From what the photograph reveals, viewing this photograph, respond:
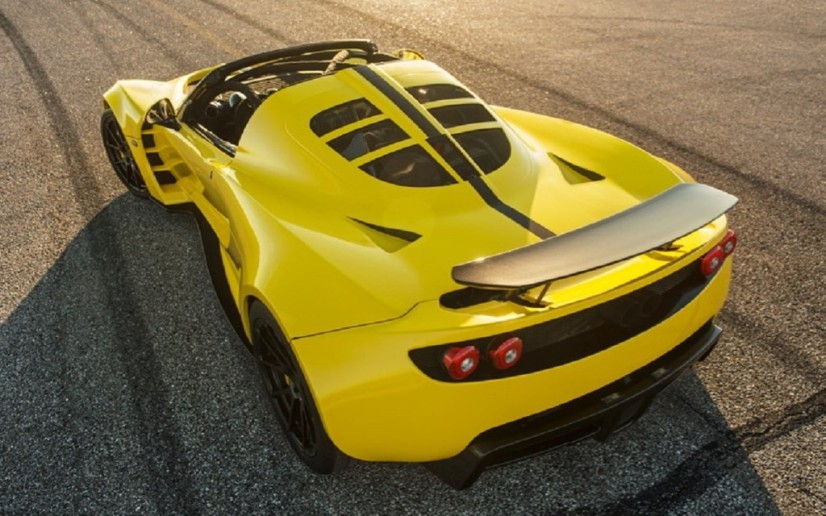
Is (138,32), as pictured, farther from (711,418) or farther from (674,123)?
(711,418)

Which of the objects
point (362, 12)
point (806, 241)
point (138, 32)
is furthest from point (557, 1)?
point (806, 241)

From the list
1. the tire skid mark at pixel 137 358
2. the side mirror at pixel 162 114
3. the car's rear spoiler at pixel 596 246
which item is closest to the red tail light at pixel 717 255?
the car's rear spoiler at pixel 596 246

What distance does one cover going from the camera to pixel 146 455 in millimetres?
3381

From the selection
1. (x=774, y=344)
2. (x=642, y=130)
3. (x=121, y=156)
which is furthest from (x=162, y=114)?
(x=642, y=130)

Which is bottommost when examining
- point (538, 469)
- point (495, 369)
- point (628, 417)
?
point (538, 469)

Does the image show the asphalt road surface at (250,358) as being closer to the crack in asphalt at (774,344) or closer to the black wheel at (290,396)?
the crack in asphalt at (774,344)

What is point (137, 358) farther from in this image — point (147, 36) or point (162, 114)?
point (147, 36)

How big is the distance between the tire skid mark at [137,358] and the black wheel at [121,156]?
29cm

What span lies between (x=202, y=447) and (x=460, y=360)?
1.60 meters

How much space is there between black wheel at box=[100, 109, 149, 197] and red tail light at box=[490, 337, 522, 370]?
12.3 ft

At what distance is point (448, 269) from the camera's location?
9.07 feet

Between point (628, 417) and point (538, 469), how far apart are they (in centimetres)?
48

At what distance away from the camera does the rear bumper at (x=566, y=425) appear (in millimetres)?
2645

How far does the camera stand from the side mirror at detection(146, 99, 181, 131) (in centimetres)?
463
